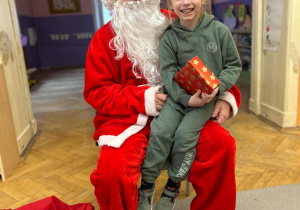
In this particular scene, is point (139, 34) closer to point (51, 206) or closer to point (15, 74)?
point (51, 206)

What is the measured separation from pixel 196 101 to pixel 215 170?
0.90ft

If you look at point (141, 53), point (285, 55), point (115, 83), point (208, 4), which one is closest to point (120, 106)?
point (115, 83)

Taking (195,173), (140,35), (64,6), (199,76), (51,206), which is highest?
(64,6)

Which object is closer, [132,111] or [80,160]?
[132,111]

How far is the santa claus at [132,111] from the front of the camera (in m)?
1.13

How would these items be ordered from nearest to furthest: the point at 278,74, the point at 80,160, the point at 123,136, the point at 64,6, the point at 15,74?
1. the point at 123,136
2. the point at 80,160
3. the point at 15,74
4. the point at 278,74
5. the point at 64,6

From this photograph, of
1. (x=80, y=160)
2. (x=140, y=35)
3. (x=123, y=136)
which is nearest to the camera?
(x=123, y=136)

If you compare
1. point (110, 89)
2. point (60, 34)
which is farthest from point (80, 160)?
point (60, 34)

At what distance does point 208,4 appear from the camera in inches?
52.5

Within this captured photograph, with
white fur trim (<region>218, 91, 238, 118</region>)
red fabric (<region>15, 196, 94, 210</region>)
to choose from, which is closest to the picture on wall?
red fabric (<region>15, 196, 94, 210</region>)

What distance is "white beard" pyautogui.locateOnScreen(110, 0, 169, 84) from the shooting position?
4.29ft

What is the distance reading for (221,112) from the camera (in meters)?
1.28

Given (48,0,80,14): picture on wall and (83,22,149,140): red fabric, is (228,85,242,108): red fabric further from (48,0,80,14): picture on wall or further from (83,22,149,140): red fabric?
(48,0,80,14): picture on wall

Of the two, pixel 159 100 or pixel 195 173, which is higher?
pixel 159 100
